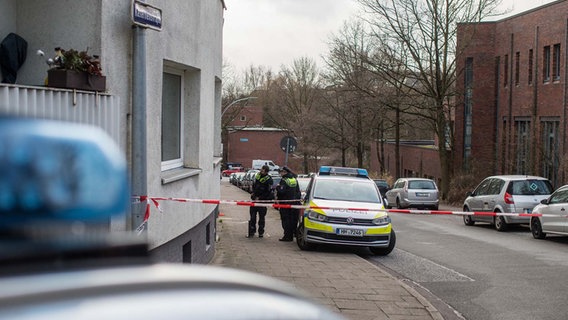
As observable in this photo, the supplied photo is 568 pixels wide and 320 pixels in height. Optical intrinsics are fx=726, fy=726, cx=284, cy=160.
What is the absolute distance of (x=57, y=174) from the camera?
112 centimetres

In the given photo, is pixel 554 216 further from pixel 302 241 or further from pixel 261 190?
pixel 261 190

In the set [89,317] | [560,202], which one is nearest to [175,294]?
[89,317]

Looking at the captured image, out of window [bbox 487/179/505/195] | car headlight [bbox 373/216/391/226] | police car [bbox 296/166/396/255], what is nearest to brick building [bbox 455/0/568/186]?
window [bbox 487/179/505/195]

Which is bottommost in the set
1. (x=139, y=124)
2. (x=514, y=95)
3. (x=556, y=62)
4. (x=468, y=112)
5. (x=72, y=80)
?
(x=139, y=124)

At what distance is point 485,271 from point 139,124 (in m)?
7.47

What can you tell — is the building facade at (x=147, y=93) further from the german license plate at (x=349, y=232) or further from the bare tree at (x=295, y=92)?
the bare tree at (x=295, y=92)

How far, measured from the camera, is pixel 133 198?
6.09m

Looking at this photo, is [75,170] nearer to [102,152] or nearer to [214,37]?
[102,152]

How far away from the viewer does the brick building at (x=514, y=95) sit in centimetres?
3397

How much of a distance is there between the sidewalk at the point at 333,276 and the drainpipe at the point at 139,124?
8.87ft

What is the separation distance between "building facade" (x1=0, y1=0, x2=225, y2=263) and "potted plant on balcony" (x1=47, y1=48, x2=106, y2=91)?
0.31ft

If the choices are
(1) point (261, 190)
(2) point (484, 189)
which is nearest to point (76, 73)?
(1) point (261, 190)

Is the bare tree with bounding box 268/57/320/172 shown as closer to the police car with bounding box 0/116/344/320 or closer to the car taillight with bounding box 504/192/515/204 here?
the car taillight with bounding box 504/192/515/204

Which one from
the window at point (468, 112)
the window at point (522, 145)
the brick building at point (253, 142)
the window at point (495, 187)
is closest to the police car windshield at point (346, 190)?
the window at point (495, 187)
